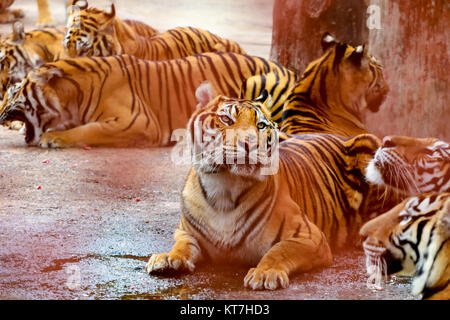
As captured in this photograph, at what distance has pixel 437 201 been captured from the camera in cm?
178

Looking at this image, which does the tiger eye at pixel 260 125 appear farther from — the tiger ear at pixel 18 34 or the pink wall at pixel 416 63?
the tiger ear at pixel 18 34

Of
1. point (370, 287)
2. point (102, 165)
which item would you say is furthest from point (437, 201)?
point (102, 165)

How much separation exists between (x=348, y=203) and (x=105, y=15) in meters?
2.32

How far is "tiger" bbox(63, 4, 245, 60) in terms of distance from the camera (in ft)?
14.0

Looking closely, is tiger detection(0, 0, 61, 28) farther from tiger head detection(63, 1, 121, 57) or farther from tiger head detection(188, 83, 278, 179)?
tiger head detection(188, 83, 278, 179)

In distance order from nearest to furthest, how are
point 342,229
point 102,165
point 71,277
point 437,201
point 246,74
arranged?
point 437,201 → point 71,277 → point 342,229 → point 102,165 → point 246,74

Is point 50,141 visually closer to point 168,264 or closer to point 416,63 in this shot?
point 416,63

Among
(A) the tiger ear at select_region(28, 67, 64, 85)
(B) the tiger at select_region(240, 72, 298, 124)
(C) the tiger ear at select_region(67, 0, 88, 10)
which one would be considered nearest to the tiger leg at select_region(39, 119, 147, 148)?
(A) the tiger ear at select_region(28, 67, 64, 85)

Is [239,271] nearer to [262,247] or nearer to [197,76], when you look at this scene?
[262,247]

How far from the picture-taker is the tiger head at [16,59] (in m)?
4.75

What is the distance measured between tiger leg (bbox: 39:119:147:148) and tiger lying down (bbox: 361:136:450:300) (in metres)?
1.68

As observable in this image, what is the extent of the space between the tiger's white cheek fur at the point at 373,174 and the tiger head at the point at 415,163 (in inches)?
1.7

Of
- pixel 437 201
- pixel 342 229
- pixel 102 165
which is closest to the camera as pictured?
pixel 437 201

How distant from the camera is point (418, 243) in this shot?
1.76 meters
